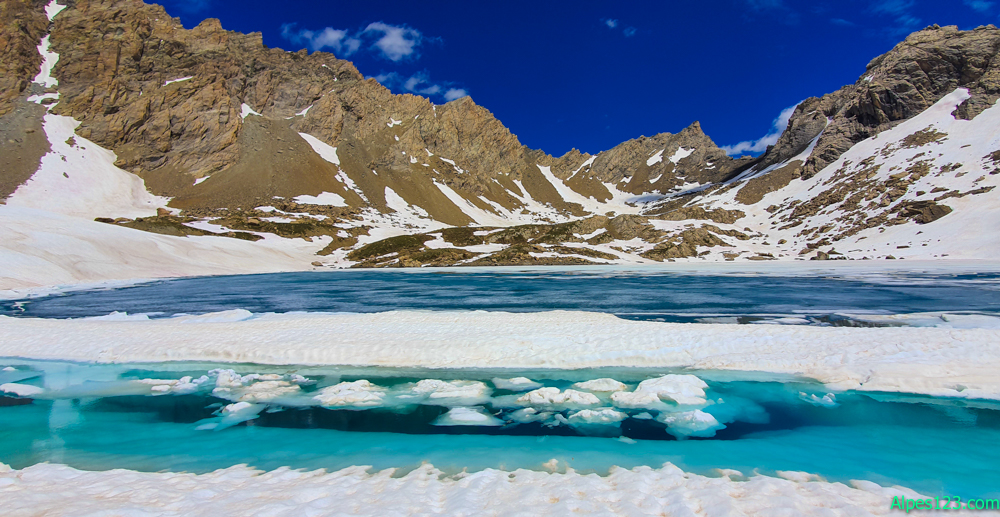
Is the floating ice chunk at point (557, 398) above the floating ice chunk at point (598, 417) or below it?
above

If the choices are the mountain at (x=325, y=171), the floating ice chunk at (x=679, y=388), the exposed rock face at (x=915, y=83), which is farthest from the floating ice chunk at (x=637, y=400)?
the exposed rock face at (x=915, y=83)

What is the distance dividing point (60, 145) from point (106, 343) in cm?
13921

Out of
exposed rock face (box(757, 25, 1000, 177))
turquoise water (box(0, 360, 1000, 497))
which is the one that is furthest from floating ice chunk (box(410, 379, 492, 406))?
exposed rock face (box(757, 25, 1000, 177))

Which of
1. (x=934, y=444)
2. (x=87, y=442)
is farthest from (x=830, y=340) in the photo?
(x=87, y=442)

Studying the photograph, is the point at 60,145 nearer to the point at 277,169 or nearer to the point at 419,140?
the point at 277,169

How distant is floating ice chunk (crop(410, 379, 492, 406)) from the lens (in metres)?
10.8

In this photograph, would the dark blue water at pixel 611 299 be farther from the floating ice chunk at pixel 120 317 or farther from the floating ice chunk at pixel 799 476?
the floating ice chunk at pixel 799 476

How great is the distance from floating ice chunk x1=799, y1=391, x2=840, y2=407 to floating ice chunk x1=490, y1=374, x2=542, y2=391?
6439 mm

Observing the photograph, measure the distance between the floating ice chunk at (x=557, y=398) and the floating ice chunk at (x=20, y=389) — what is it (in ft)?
40.6

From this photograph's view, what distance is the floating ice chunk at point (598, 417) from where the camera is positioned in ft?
31.0

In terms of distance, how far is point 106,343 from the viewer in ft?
52.1

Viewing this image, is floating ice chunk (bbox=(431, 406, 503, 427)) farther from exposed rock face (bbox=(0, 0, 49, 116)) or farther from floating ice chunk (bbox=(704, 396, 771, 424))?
exposed rock face (bbox=(0, 0, 49, 116))

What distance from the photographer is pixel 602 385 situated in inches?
454

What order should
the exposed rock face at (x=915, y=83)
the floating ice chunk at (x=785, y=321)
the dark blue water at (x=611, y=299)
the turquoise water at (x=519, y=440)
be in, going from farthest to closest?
the exposed rock face at (x=915, y=83) → the dark blue water at (x=611, y=299) → the floating ice chunk at (x=785, y=321) → the turquoise water at (x=519, y=440)
